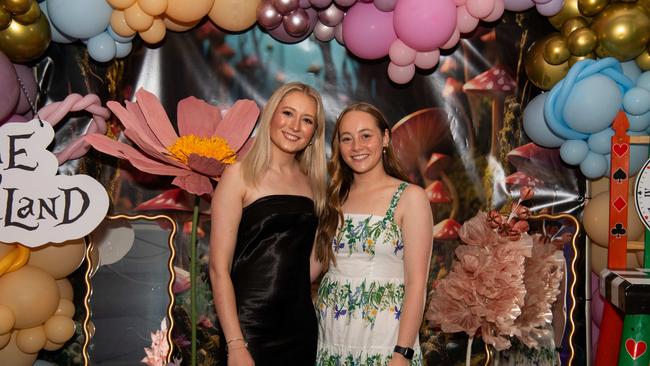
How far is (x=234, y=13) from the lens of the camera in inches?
123

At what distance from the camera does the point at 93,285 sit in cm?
329

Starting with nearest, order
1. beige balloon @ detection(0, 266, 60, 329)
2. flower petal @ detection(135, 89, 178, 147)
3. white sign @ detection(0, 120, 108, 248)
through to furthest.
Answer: flower petal @ detection(135, 89, 178, 147) < white sign @ detection(0, 120, 108, 248) < beige balloon @ detection(0, 266, 60, 329)

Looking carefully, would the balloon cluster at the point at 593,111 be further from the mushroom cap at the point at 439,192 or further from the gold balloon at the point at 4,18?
the gold balloon at the point at 4,18

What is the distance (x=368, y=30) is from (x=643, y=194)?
4.47 ft

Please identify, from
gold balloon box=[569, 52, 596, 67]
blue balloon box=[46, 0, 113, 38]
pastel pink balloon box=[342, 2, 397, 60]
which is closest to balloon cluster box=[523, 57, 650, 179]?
gold balloon box=[569, 52, 596, 67]

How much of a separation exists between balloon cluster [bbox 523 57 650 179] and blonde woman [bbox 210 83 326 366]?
1133 mm

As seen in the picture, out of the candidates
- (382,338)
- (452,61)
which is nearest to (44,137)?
(382,338)

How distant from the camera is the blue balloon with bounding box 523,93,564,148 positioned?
10.6ft

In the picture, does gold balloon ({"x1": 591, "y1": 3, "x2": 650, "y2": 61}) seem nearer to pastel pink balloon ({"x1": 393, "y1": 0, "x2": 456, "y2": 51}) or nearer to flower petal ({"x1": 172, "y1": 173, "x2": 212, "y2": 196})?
pastel pink balloon ({"x1": 393, "y1": 0, "x2": 456, "y2": 51})

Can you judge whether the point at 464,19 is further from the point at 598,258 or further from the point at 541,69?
the point at 598,258

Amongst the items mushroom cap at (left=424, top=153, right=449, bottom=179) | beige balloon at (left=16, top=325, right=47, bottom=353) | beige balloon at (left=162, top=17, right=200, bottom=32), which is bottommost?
beige balloon at (left=16, top=325, right=47, bottom=353)

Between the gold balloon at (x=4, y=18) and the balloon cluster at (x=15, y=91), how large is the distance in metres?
0.11

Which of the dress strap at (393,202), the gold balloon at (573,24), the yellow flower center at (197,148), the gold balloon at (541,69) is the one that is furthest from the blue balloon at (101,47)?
the gold balloon at (573,24)

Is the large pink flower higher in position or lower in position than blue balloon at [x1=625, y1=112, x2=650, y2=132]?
lower
